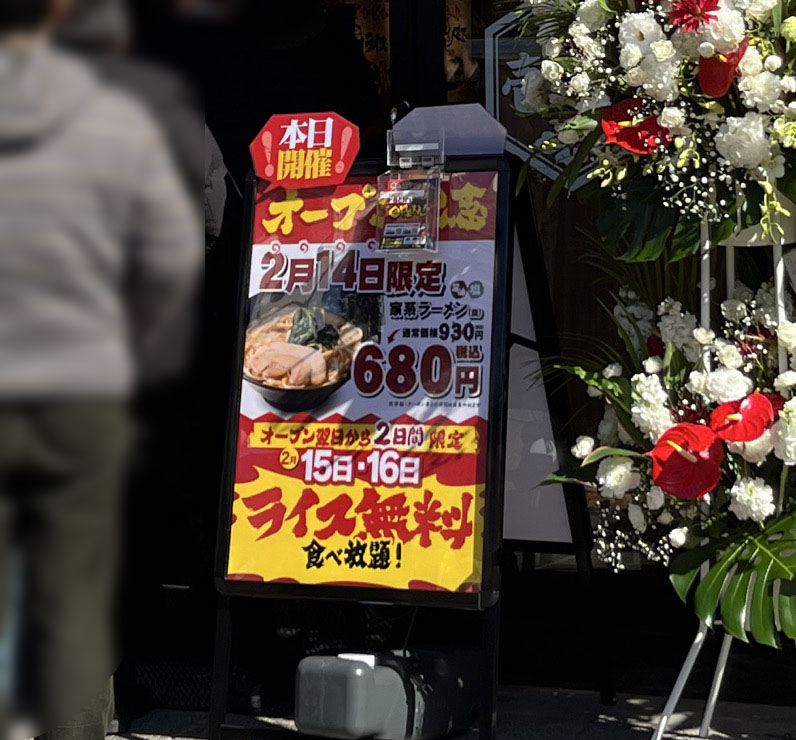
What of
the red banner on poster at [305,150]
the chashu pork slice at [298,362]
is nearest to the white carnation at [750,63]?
the red banner on poster at [305,150]

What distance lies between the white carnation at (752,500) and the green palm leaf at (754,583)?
80 millimetres

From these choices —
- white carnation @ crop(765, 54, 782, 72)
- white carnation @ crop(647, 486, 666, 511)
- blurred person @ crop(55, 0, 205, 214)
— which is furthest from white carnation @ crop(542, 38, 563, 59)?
blurred person @ crop(55, 0, 205, 214)

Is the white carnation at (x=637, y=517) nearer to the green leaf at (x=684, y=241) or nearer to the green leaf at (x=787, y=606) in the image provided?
the green leaf at (x=787, y=606)

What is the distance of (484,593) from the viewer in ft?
9.91

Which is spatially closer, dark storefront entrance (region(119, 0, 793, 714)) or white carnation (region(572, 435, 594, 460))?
white carnation (region(572, 435, 594, 460))

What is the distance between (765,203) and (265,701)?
2.49 metres

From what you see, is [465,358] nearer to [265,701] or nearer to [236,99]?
[236,99]

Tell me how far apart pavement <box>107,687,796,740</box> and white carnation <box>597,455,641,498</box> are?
1112 mm

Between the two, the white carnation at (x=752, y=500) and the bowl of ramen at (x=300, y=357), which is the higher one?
the bowl of ramen at (x=300, y=357)

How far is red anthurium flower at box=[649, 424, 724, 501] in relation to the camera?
2.83m

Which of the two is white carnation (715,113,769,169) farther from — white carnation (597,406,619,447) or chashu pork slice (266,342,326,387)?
chashu pork slice (266,342,326,387)

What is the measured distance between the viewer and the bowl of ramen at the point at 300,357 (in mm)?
3207

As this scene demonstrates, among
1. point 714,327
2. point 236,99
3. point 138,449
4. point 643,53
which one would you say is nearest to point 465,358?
point 714,327

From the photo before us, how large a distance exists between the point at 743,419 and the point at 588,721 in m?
1.59
